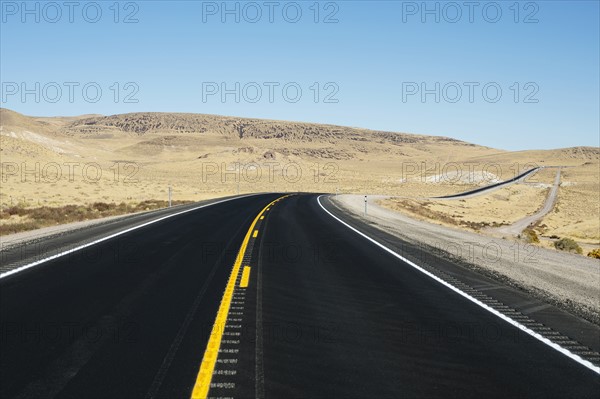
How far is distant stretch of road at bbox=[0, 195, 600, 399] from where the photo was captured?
4.34m

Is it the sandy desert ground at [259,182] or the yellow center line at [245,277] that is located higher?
the sandy desert ground at [259,182]

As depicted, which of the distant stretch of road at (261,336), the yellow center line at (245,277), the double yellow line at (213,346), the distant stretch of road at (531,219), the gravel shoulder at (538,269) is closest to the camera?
the double yellow line at (213,346)

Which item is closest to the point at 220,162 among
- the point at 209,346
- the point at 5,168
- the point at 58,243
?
the point at 5,168

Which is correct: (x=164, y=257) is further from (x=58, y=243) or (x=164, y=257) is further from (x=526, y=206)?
(x=526, y=206)

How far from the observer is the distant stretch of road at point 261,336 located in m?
4.34

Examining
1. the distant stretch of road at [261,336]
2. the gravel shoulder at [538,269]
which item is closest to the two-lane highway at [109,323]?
the distant stretch of road at [261,336]

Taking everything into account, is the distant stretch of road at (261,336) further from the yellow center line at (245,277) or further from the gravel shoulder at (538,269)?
the gravel shoulder at (538,269)

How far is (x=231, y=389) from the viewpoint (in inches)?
165

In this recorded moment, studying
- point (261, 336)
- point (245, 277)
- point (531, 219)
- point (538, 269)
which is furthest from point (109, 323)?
point (531, 219)

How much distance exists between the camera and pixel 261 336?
5613 mm

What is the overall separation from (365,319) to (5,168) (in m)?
59.4

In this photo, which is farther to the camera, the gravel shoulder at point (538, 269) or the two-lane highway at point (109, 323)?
the gravel shoulder at point (538, 269)

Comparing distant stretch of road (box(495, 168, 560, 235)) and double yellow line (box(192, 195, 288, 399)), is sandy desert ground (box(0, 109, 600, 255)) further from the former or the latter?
double yellow line (box(192, 195, 288, 399))

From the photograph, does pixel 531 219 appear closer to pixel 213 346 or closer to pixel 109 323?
pixel 213 346
